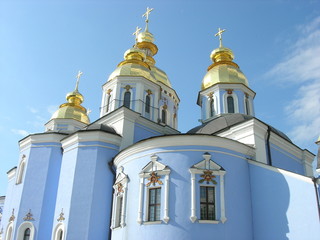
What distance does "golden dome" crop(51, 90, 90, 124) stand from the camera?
2036 cm

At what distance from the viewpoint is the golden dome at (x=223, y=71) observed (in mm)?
17391

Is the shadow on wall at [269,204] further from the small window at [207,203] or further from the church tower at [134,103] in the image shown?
the church tower at [134,103]

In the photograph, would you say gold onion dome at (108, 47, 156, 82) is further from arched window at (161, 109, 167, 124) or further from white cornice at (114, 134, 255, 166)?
white cornice at (114, 134, 255, 166)

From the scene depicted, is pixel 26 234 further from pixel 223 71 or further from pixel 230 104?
pixel 223 71

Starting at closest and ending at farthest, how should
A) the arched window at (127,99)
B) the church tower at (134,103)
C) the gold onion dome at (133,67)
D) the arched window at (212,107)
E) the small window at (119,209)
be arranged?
1. the small window at (119,209)
2. the church tower at (134,103)
3. the arched window at (127,99)
4. the gold onion dome at (133,67)
5. the arched window at (212,107)

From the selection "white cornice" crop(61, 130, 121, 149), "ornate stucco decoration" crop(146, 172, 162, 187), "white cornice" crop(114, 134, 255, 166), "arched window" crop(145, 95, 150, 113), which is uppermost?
"arched window" crop(145, 95, 150, 113)

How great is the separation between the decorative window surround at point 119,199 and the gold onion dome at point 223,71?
322 inches

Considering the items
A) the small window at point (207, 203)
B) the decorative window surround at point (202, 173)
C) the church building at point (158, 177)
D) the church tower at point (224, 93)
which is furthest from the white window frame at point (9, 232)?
the church tower at point (224, 93)

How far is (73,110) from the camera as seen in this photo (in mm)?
20688

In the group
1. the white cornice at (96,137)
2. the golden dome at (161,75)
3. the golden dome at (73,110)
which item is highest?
the golden dome at (161,75)

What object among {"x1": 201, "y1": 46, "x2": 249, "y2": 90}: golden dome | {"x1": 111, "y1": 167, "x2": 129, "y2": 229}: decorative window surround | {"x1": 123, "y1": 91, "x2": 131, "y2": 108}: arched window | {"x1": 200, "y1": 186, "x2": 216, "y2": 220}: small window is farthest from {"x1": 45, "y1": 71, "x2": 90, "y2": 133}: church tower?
{"x1": 200, "y1": 186, "x2": 216, "y2": 220}: small window

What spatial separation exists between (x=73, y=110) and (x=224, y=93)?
30.0 ft

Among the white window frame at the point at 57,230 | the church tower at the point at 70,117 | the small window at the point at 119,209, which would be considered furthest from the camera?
the church tower at the point at 70,117

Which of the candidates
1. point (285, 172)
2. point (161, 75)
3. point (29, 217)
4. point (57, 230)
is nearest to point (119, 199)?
point (57, 230)
